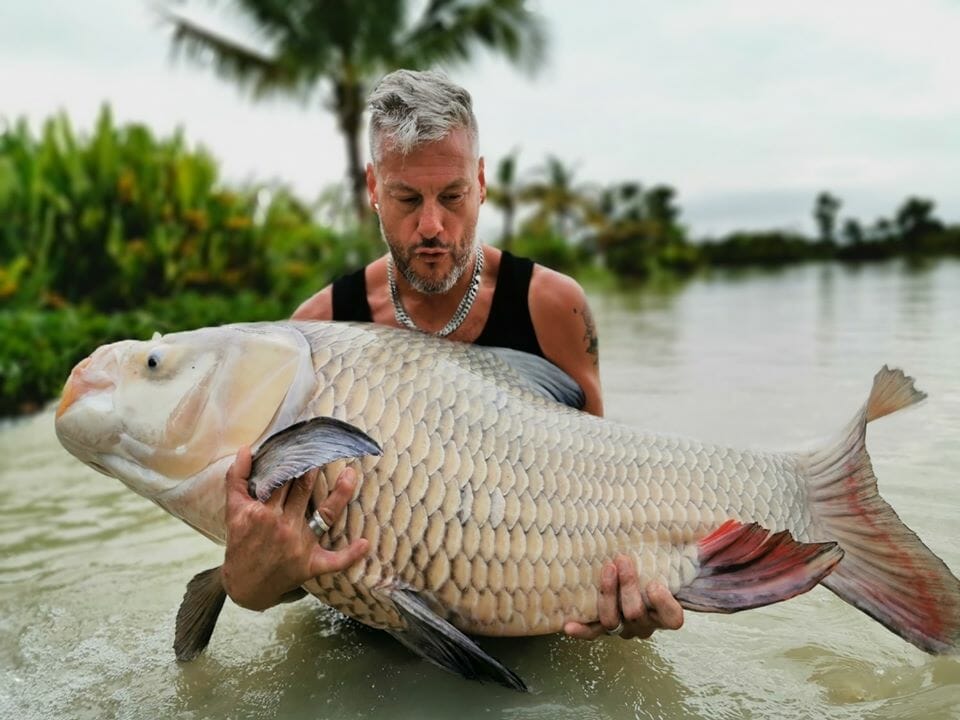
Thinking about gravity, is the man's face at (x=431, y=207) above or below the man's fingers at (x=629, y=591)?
above

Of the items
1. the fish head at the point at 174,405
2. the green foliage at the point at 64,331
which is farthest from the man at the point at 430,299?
the green foliage at the point at 64,331

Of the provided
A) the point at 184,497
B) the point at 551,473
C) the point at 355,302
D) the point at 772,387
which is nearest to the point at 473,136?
the point at 355,302

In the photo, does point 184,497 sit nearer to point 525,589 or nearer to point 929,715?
point 525,589

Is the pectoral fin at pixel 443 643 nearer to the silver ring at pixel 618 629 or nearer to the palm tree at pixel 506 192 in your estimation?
the silver ring at pixel 618 629

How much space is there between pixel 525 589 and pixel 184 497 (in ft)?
2.56

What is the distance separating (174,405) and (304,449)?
353 mm

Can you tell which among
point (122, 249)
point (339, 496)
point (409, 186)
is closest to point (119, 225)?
point (122, 249)

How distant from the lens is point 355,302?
3.18 metres

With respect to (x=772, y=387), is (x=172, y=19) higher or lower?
higher

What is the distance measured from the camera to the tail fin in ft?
6.97

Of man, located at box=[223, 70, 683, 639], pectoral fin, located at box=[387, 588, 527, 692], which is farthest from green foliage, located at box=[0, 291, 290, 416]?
pectoral fin, located at box=[387, 588, 527, 692]

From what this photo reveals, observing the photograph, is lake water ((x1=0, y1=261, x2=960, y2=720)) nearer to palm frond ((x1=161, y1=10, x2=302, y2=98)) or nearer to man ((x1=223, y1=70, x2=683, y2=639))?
man ((x1=223, y1=70, x2=683, y2=639))

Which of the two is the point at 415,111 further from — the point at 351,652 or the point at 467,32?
the point at 467,32

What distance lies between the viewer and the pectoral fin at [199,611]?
7.95ft
